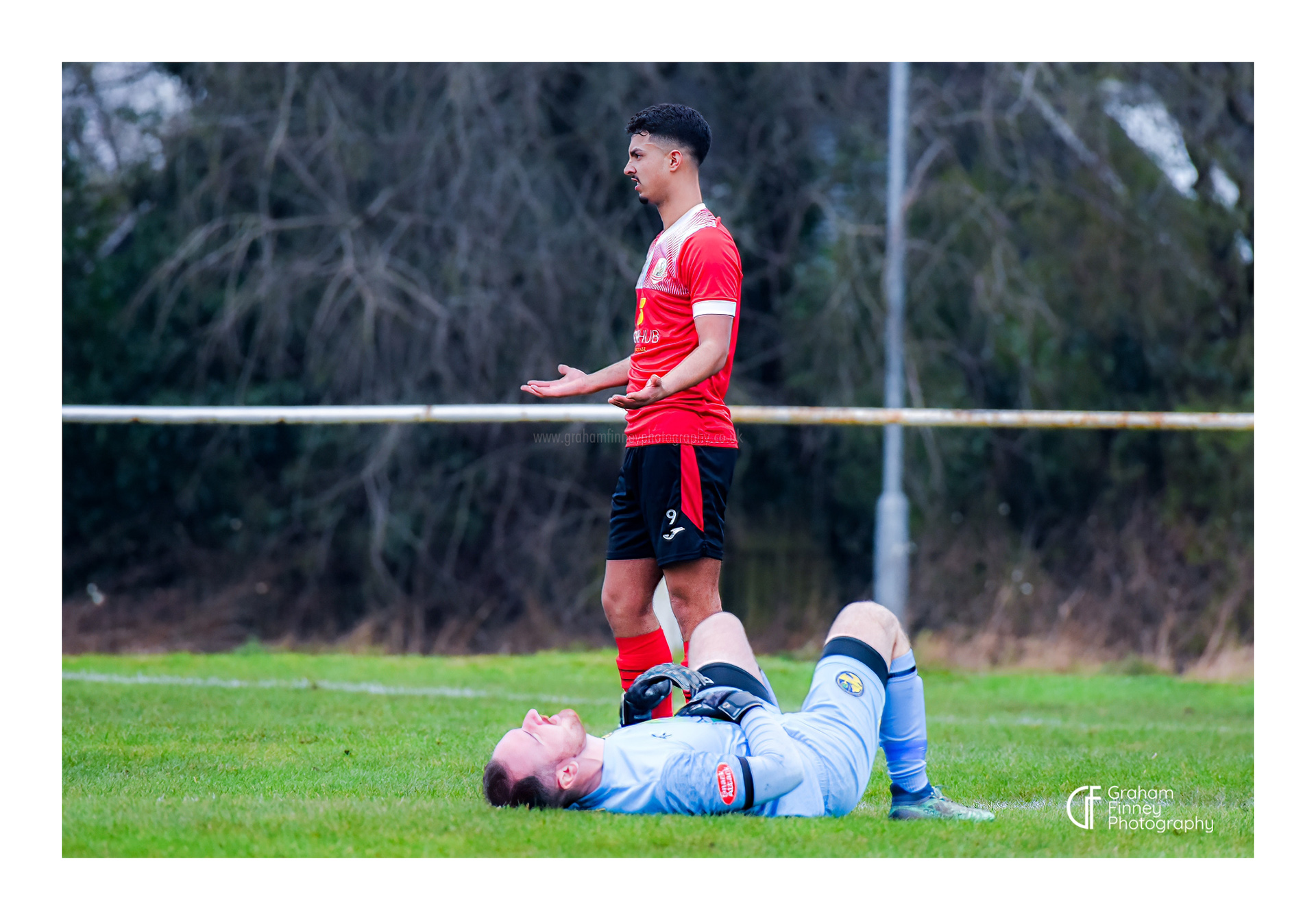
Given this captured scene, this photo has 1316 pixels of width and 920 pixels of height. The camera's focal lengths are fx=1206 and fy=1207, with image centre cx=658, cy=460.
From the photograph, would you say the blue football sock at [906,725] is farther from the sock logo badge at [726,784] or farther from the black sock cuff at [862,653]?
the sock logo badge at [726,784]

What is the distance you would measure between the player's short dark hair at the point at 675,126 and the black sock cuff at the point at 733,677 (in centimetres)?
168

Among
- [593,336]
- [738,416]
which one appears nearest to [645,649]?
[738,416]

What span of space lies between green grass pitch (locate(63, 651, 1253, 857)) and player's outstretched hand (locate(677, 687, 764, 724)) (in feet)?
0.90

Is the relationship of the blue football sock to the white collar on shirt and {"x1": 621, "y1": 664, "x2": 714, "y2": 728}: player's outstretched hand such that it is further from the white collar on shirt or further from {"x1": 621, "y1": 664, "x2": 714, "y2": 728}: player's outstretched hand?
the white collar on shirt

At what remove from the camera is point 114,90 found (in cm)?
1163

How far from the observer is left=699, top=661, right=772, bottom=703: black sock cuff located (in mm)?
3393

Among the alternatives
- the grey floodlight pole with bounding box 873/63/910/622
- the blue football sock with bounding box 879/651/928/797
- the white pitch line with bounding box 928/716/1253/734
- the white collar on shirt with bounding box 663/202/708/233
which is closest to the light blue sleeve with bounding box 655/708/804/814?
the blue football sock with bounding box 879/651/928/797

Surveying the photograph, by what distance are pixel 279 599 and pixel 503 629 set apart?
8.08ft

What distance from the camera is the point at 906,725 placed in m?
3.49

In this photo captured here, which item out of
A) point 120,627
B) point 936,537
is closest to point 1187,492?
point 936,537

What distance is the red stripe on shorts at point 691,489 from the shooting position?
3.91 metres

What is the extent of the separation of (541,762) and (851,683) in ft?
2.85

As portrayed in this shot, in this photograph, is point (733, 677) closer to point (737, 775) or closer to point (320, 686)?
point (737, 775)

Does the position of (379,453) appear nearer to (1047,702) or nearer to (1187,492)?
(1047,702)
